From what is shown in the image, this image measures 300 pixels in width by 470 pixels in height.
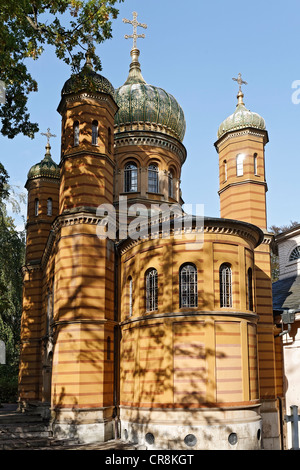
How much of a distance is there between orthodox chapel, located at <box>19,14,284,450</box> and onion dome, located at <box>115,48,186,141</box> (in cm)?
36

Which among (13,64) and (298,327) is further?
(298,327)

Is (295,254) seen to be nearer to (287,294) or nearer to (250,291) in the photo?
(287,294)

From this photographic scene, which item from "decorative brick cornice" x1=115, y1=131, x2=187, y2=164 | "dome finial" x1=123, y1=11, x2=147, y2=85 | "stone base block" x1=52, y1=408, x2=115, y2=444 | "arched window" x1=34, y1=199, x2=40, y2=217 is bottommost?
"stone base block" x1=52, y1=408, x2=115, y2=444

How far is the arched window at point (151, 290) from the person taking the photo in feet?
63.2

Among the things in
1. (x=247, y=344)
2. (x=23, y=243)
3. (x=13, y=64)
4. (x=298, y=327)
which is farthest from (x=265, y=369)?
(x=23, y=243)

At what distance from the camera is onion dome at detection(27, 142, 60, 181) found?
31938 mm

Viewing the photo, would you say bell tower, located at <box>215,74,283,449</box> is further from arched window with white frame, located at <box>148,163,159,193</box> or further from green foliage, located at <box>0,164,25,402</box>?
green foliage, located at <box>0,164,25,402</box>

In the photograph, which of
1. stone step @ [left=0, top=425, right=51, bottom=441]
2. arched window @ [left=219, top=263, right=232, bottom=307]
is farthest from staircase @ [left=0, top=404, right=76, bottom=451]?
arched window @ [left=219, top=263, right=232, bottom=307]

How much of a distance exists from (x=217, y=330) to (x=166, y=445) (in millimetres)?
4339

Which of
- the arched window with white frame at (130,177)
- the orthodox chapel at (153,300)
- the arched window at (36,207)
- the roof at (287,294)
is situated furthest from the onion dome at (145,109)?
the roof at (287,294)

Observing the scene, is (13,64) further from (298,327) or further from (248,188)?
(298,327)

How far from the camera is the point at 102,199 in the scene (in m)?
21.5

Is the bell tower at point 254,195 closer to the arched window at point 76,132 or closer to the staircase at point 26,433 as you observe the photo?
the arched window at point 76,132

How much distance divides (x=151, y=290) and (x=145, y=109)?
11.6 m
